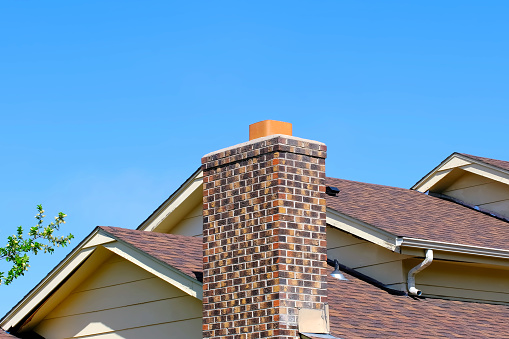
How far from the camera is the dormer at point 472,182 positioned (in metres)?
17.8

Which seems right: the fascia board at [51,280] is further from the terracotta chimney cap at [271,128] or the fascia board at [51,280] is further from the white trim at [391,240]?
the white trim at [391,240]

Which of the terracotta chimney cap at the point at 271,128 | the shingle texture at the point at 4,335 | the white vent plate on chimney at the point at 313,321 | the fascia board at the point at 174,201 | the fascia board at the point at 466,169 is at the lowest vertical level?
the white vent plate on chimney at the point at 313,321

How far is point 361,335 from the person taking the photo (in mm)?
10703

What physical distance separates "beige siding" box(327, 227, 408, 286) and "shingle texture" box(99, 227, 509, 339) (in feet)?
1.18

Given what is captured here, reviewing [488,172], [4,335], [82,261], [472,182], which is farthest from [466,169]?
[4,335]

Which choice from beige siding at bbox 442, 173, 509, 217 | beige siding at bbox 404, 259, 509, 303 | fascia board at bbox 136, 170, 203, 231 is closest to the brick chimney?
beige siding at bbox 404, 259, 509, 303

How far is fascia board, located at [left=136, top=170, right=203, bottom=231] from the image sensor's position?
16.0 m

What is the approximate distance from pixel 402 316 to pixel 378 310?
1.12 feet

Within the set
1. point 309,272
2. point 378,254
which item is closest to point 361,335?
point 309,272

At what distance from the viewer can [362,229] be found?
14.3 metres

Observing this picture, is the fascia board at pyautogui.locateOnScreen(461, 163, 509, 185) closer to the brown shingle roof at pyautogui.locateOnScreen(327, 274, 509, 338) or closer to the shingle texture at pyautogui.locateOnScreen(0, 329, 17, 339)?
the brown shingle roof at pyautogui.locateOnScreen(327, 274, 509, 338)

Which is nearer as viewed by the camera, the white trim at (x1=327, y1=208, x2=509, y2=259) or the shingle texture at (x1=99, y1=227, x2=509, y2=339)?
the shingle texture at (x1=99, y1=227, x2=509, y2=339)

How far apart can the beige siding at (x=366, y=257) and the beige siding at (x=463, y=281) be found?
20cm

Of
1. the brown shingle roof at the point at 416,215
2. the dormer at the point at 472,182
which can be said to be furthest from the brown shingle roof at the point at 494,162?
the brown shingle roof at the point at 416,215
